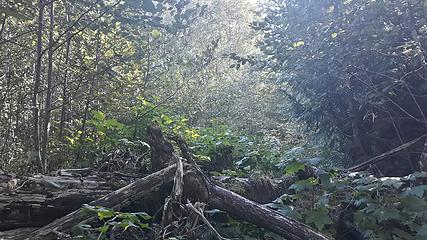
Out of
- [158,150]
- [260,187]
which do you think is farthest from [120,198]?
[260,187]

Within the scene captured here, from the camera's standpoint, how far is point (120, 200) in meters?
2.99

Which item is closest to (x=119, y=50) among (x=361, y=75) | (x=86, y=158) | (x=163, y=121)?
(x=163, y=121)

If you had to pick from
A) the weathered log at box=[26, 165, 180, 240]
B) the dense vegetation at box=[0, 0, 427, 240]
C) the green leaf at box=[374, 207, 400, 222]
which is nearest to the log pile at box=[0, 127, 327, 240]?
the weathered log at box=[26, 165, 180, 240]

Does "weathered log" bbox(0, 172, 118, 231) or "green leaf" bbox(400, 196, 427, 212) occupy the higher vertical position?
"green leaf" bbox(400, 196, 427, 212)

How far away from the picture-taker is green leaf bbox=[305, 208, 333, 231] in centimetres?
304

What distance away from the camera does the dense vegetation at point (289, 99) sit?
3422mm

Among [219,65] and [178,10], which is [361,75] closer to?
[178,10]

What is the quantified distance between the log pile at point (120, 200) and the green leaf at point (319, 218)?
3.7 inches

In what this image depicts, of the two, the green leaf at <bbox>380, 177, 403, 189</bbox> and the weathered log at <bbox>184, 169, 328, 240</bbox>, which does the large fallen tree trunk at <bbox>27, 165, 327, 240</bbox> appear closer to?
the weathered log at <bbox>184, 169, 328, 240</bbox>

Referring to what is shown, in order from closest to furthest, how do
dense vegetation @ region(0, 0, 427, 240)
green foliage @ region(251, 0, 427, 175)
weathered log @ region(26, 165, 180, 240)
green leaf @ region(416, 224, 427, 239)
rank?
weathered log @ region(26, 165, 180, 240), green leaf @ region(416, 224, 427, 239), dense vegetation @ region(0, 0, 427, 240), green foliage @ region(251, 0, 427, 175)

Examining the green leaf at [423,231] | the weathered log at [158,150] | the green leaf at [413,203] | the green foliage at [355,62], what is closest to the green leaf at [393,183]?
the green leaf at [413,203]

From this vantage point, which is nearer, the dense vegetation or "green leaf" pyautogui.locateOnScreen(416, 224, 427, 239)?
"green leaf" pyautogui.locateOnScreen(416, 224, 427, 239)

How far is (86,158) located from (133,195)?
2.72m

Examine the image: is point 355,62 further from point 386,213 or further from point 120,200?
point 120,200
